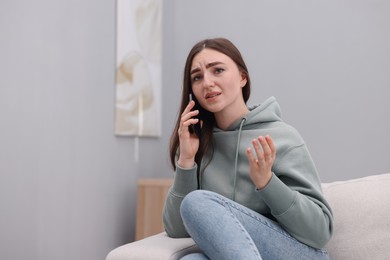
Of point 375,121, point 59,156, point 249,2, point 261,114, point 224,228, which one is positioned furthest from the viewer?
point 249,2

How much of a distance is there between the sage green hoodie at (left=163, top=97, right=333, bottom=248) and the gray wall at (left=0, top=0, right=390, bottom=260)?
708 mm

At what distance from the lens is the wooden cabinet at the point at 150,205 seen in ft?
9.52

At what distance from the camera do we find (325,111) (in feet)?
10.6

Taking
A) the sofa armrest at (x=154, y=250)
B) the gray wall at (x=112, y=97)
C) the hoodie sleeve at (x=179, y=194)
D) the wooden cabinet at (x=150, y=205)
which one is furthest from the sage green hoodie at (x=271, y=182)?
the wooden cabinet at (x=150, y=205)

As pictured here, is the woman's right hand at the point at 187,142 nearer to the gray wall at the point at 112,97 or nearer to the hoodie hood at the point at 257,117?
the hoodie hood at the point at 257,117

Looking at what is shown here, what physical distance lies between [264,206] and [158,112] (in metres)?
1.81

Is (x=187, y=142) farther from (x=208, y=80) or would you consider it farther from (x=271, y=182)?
(x=271, y=182)

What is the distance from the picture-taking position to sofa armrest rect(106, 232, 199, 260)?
4.99 ft

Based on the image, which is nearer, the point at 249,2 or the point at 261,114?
the point at 261,114

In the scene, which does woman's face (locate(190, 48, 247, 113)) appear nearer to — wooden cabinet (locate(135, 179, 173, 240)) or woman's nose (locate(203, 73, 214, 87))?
woman's nose (locate(203, 73, 214, 87))

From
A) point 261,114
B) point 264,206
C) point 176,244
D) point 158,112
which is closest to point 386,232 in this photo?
point 264,206

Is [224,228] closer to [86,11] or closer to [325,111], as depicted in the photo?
[86,11]

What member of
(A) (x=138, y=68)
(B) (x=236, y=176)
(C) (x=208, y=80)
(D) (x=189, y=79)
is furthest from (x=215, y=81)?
(A) (x=138, y=68)

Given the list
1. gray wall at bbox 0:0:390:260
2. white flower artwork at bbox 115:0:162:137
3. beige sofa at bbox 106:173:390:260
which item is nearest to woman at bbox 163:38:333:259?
beige sofa at bbox 106:173:390:260
